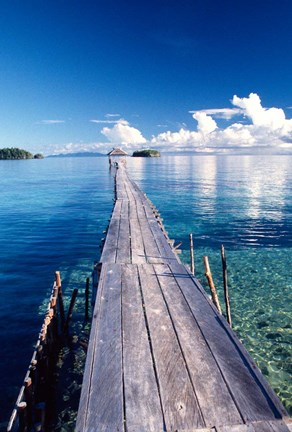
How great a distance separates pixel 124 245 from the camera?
1196cm

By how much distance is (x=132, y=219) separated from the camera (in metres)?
17.3

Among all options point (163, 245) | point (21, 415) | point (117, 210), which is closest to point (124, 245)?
point (163, 245)

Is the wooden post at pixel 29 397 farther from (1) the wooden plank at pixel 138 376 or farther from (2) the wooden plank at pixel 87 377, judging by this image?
(1) the wooden plank at pixel 138 376

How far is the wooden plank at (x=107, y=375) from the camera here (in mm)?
3910

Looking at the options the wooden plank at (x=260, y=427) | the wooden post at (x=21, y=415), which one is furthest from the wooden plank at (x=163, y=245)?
the wooden plank at (x=260, y=427)

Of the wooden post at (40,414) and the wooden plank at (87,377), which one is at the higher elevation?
the wooden plank at (87,377)

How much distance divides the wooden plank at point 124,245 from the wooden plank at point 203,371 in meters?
3.40

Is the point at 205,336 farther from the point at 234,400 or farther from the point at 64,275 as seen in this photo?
the point at 64,275

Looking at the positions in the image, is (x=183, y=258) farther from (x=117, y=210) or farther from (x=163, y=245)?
(x=163, y=245)

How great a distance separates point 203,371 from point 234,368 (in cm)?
54

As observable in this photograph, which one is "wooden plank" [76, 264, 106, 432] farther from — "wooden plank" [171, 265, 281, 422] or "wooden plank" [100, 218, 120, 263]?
"wooden plank" [100, 218, 120, 263]

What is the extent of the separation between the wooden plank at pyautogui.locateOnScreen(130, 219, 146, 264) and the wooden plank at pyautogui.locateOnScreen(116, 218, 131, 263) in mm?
170

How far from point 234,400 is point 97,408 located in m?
1.91

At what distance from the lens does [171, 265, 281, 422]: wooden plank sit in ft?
13.3
